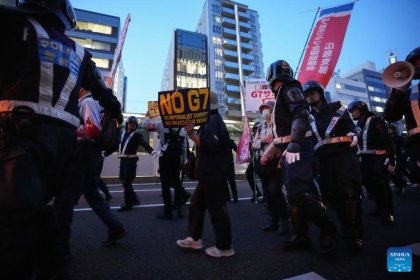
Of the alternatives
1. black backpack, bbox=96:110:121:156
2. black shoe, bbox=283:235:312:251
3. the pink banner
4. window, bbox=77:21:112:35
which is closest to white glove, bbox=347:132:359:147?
black shoe, bbox=283:235:312:251

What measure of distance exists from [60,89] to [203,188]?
69.1 inches

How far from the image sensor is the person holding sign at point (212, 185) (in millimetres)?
2510

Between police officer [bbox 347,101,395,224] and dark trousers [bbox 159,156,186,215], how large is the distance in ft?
11.9

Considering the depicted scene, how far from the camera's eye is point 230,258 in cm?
239

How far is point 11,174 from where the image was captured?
1.04 metres

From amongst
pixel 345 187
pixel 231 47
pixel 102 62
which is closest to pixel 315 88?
pixel 345 187

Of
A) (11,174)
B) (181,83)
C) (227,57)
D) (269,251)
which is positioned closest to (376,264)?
(269,251)

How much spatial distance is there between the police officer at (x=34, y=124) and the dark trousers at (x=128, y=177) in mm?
3340

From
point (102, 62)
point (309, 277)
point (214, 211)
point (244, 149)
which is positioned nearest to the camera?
point (309, 277)

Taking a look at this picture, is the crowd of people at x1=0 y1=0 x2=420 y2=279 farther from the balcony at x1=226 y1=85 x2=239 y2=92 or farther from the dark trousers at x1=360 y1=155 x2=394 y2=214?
the balcony at x1=226 y1=85 x2=239 y2=92

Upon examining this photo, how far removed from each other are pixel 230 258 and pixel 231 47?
65610mm

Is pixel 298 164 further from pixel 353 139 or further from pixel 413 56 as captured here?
pixel 413 56

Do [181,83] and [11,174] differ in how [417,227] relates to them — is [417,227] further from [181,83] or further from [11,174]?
[181,83]

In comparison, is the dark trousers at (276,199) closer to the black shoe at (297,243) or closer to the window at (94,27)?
the black shoe at (297,243)
